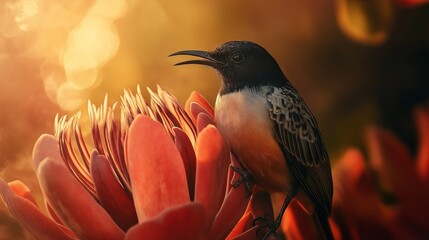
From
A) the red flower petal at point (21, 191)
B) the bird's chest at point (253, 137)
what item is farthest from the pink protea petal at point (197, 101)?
the red flower petal at point (21, 191)

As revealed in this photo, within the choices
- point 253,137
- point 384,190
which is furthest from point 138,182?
point 384,190

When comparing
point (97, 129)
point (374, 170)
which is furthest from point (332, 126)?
point (97, 129)

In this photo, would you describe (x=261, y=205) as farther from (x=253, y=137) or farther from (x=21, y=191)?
(x=21, y=191)

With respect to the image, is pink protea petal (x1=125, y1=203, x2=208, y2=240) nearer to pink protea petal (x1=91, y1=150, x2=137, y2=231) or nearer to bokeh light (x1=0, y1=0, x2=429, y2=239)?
pink protea petal (x1=91, y1=150, x2=137, y2=231)

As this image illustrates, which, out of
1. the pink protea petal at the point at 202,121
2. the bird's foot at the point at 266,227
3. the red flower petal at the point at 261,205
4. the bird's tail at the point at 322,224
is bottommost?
the bird's tail at the point at 322,224

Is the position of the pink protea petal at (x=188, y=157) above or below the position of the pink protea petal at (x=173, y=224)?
above

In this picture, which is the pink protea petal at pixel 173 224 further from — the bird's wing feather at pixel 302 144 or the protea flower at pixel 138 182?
the bird's wing feather at pixel 302 144

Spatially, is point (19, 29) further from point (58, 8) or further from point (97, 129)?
point (97, 129)
